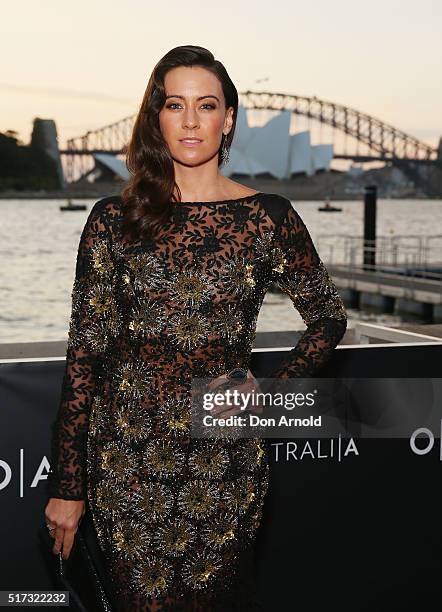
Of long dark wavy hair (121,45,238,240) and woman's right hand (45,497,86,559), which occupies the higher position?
long dark wavy hair (121,45,238,240)

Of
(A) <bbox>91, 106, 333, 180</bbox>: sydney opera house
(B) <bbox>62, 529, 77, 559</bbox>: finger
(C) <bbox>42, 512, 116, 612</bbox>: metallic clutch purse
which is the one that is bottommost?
(C) <bbox>42, 512, 116, 612</bbox>: metallic clutch purse

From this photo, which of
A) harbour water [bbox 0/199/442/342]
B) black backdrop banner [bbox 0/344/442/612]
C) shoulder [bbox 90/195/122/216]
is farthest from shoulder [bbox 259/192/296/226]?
harbour water [bbox 0/199/442/342]

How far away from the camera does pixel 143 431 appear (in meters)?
1.58

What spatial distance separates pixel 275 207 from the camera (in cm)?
167

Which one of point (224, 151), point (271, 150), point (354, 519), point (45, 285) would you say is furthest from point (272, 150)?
point (224, 151)

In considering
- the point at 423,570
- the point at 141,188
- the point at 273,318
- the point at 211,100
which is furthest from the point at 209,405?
the point at 273,318

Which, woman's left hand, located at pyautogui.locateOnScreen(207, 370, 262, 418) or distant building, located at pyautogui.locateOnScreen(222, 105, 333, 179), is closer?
woman's left hand, located at pyautogui.locateOnScreen(207, 370, 262, 418)

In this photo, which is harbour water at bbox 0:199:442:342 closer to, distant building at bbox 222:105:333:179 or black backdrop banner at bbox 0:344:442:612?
distant building at bbox 222:105:333:179

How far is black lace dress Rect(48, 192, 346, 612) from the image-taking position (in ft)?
5.19

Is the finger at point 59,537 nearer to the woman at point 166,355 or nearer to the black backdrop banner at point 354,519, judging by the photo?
the woman at point 166,355

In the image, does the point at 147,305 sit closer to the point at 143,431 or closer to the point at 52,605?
the point at 143,431

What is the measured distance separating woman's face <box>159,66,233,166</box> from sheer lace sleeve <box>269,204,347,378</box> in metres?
0.19

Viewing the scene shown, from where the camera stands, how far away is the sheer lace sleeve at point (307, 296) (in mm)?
1686

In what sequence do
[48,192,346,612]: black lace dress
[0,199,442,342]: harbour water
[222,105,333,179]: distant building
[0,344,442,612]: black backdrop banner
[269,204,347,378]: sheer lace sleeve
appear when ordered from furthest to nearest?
1. [222,105,333,179]: distant building
2. [0,199,442,342]: harbour water
3. [0,344,442,612]: black backdrop banner
4. [269,204,347,378]: sheer lace sleeve
5. [48,192,346,612]: black lace dress
